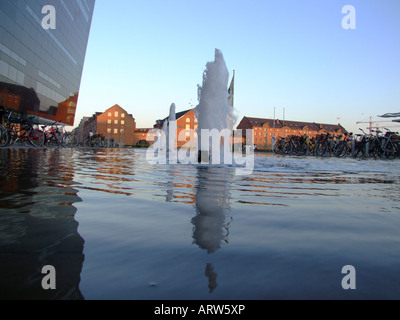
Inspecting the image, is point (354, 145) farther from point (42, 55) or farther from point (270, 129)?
point (270, 129)

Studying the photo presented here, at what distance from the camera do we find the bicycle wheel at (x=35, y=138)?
1529 centimetres

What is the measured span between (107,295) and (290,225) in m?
1.31

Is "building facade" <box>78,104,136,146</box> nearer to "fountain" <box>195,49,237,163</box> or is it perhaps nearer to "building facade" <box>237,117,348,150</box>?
"building facade" <box>237,117,348,150</box>

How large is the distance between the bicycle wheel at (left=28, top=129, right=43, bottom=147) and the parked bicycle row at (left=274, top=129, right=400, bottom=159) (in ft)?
52.5

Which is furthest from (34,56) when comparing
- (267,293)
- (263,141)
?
(263,141)

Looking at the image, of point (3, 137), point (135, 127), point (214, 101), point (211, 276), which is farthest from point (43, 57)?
point (135, 127)

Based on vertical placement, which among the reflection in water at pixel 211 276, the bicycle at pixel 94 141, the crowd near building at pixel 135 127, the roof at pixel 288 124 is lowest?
the reflection in water at pixel 211 276

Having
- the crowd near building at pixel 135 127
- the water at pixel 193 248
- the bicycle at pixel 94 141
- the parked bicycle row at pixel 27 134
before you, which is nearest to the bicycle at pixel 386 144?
the water at pixel 193 248

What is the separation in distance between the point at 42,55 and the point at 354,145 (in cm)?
3334

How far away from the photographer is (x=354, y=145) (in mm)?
18359

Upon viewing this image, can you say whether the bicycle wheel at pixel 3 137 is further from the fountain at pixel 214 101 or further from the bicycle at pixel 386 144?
the bicycle at pixel 386 144

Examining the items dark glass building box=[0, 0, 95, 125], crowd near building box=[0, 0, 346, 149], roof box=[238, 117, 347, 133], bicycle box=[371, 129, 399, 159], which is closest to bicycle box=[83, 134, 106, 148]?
crowd near building box=[0, 0, 346, 149]

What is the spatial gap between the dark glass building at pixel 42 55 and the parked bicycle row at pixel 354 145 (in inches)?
832

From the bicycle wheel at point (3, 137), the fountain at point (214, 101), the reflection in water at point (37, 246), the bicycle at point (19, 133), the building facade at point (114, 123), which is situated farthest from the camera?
the building facade at point (114, 123)
